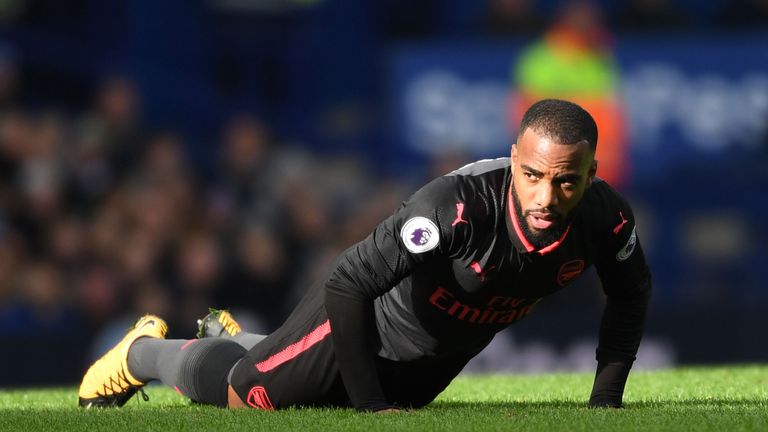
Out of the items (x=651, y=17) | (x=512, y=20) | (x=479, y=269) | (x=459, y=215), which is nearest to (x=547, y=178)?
(x=459, y=215)

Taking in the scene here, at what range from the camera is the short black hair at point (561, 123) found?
205 inches

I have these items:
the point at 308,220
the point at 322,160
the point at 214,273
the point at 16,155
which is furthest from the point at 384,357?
Result: the point at 322,160

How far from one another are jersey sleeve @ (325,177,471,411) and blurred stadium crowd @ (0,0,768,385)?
588cm

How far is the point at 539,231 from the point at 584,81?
931cm

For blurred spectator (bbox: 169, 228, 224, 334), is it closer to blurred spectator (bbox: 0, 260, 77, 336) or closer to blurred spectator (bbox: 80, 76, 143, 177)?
blurred spectator (bbox: 0, 260, 77, 336)

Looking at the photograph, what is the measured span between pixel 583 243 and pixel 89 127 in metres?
8.45

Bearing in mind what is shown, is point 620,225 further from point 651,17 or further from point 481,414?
point 651,17

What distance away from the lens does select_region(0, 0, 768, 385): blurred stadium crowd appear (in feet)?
38.5

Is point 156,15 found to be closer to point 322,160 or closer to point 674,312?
point 322,160

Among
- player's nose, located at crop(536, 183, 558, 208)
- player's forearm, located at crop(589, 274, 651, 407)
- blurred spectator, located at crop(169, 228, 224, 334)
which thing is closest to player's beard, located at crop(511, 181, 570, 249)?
player's nose, located at crop(536, 183, 558, 208)

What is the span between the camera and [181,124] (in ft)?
48.9

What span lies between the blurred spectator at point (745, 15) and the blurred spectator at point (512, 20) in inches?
78.4

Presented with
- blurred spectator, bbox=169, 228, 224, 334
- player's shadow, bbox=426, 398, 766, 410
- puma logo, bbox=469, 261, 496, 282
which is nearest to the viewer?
puma logo, bbox=469, 261, 496, 282

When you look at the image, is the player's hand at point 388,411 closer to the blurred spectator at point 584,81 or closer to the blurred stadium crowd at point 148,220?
the blurred stadium crowd at point 148,220
